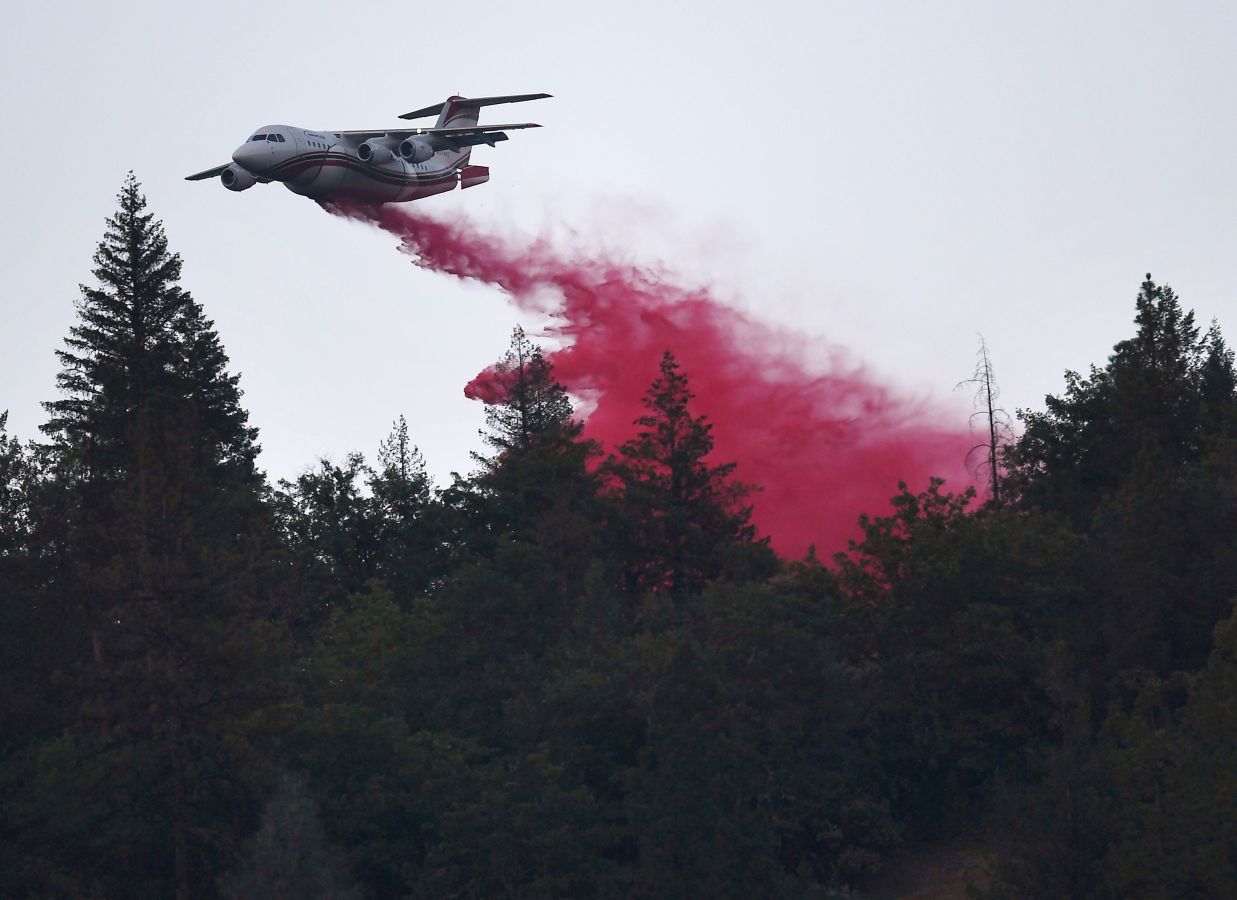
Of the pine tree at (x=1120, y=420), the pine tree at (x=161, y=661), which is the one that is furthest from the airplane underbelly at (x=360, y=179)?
the pine tree at (x=1120, y=420)

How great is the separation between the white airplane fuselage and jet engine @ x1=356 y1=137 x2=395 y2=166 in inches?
1.4

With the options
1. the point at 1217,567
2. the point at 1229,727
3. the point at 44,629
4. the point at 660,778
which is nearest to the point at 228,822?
the point at 44,629

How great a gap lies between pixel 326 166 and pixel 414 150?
3.41 m

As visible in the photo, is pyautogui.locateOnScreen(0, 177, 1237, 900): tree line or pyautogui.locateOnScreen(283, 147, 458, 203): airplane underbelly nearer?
pyautogui.locateOnScreen(0, 177, 1237, 900): tree line

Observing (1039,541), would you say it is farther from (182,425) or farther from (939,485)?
(182,425)

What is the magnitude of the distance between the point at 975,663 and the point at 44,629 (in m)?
25.3

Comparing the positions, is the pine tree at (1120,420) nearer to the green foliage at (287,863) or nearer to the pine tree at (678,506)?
the pine tree at (678,506)

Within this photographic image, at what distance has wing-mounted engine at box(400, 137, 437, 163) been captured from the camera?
195 feet

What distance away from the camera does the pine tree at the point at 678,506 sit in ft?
196

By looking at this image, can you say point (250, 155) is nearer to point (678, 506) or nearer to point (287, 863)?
point (678, 506)

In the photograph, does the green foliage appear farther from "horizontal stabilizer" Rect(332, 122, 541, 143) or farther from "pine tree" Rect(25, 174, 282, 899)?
"horizontal stabilizer" Rect(332, 122, 541, 143)

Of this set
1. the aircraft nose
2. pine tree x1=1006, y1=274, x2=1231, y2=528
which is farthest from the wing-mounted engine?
pine tree x1=1006, y1=274, x2=1231, y2=528

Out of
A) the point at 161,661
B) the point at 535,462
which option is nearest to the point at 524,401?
the point at 535,462

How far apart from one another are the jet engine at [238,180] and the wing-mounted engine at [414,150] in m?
5.32
